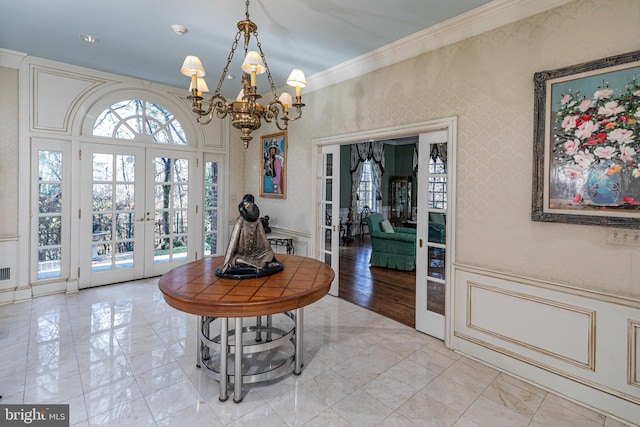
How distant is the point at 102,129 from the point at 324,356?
14.3 feet

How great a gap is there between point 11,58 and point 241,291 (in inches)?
173

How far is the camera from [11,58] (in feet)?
12.3

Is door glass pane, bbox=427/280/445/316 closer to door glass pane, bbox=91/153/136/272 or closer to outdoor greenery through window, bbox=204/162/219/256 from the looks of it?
outdoor greenery through window, bbox=204/162/219/256

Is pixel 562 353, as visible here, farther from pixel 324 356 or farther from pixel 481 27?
pixel 481 27

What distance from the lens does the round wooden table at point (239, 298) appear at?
1802 millimetres

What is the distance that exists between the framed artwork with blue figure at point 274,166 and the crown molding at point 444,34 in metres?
1.36

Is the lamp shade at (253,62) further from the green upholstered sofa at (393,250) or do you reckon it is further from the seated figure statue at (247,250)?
the green upholstered sofa at (393,250)

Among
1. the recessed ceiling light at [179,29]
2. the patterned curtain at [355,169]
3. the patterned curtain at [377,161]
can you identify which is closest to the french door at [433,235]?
the recessed ceiling light at [179,29]

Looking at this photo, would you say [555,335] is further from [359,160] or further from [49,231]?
[359,160]

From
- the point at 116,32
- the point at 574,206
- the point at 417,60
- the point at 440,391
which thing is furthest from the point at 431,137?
the point at 116,32

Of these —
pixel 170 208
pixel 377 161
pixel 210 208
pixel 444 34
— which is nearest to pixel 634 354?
pixel 444 34

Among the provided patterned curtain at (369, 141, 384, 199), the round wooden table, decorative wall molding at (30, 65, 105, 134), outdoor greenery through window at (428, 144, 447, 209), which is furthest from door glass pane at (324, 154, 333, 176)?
patterned curtain at (369, 141, 384, 199)

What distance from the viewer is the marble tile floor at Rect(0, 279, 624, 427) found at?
1999 mm

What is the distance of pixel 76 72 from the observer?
13.7 ft
